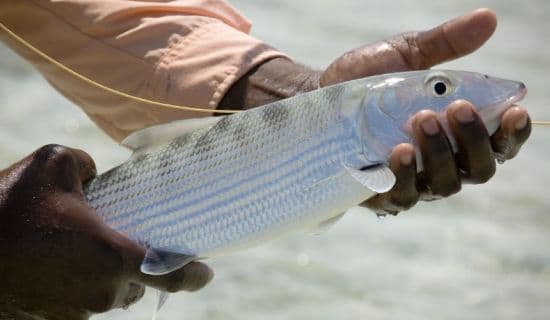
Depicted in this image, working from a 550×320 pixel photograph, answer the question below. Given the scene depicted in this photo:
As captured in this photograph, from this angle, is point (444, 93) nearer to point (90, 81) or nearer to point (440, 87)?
point (440, 87)

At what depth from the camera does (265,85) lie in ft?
12.0

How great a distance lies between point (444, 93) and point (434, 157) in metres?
0.21

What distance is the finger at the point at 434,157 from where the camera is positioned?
8.81ft

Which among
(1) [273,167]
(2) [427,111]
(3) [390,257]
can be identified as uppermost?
(2) [427,111]

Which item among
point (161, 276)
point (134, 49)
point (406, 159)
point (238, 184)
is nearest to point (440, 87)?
point (406, 159)

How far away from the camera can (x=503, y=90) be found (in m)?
2.66

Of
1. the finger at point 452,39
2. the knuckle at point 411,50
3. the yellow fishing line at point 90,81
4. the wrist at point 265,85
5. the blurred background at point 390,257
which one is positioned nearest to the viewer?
the finger at point 452,39

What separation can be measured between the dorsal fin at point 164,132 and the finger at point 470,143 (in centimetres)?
67

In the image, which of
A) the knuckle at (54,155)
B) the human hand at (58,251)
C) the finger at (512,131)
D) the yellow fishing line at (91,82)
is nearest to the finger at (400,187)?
the finger at (512,131)

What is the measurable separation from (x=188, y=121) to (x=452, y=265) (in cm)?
241

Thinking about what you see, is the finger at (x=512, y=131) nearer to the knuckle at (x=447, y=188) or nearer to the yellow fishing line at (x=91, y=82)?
the knuckle at (x=447, y=188)

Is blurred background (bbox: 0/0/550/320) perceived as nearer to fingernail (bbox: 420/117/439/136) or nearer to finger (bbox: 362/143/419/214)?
finger (bbox: 362/143/419/214)

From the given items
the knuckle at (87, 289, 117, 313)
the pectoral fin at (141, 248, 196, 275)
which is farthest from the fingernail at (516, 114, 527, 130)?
the knuckle at (87, 289, 117, 313)

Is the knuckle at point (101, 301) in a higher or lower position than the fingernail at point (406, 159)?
lower
